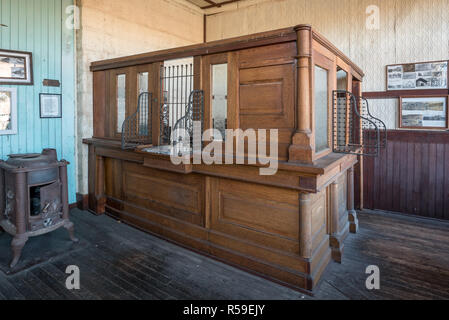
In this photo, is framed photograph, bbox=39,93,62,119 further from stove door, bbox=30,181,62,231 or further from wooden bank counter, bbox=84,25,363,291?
stove door, bbox=30,181,62,231

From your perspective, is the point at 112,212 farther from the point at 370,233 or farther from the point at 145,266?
the point at 370,233

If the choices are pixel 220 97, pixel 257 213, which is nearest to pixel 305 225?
pixel 257 213

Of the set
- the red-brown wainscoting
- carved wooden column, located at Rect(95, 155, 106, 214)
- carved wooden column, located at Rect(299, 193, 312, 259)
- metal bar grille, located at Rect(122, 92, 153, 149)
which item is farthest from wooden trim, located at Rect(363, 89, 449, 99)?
carved wooden column, located at Rect(95, 155, 106, 214)

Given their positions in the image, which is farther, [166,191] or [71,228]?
[166,191]

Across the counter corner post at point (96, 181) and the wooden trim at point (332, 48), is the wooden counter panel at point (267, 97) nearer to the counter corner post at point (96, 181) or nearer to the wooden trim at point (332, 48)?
the wooden trim at point (332, 48)

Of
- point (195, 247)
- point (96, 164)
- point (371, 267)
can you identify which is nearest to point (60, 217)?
point (96, 164)

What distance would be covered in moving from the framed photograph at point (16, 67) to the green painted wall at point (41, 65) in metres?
0.07

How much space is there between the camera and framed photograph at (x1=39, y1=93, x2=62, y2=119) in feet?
12.9

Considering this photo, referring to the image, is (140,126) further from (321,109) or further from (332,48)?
(332,48)

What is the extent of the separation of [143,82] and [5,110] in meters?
1.69

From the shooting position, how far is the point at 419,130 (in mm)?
4211

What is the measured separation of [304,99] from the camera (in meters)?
2.29

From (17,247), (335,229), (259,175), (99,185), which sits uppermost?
(259,175)

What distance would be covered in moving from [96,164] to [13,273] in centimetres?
184
